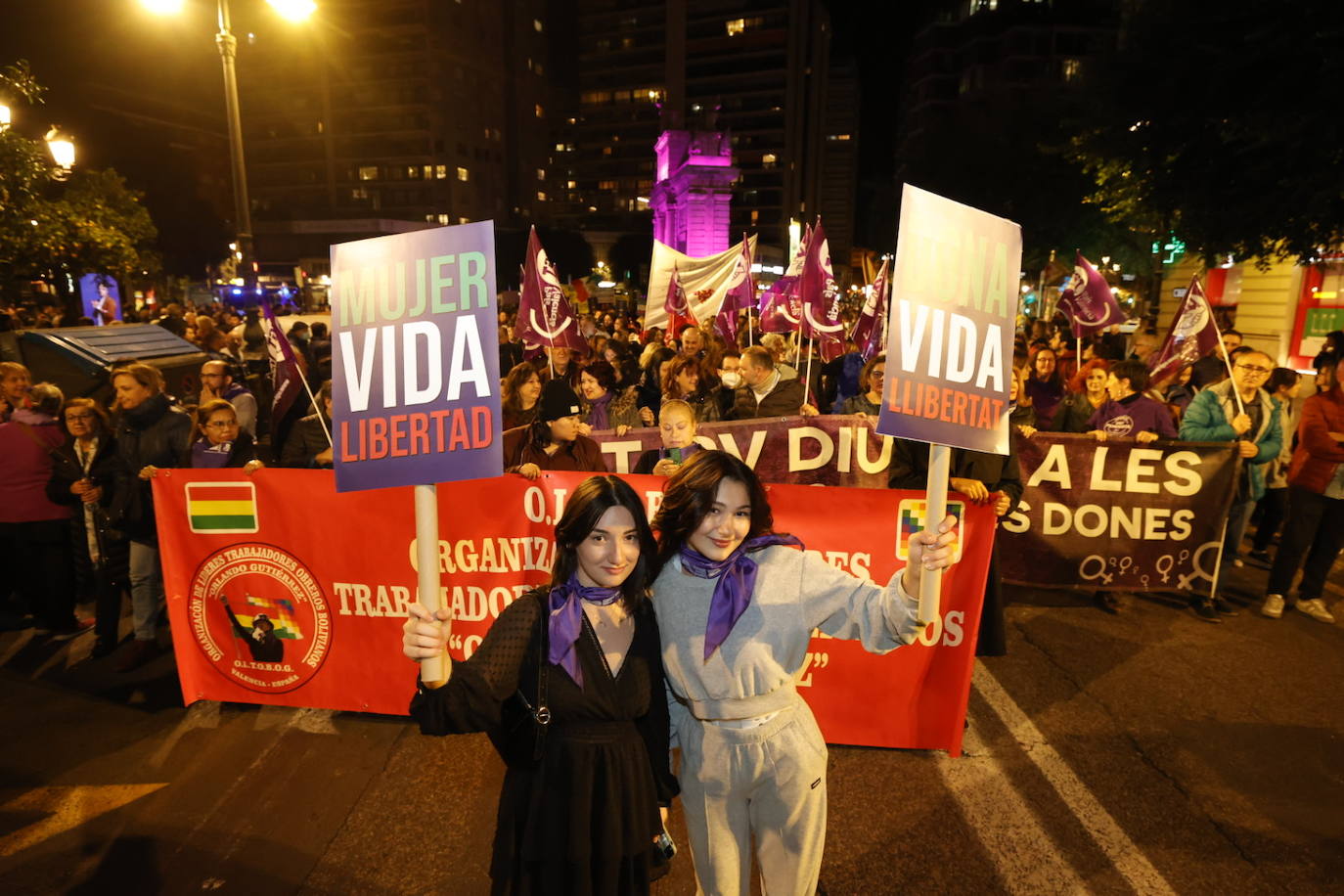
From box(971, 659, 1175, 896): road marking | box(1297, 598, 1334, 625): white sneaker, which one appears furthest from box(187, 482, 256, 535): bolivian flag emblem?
box(1297, 598, 1334, 625): white sneaker

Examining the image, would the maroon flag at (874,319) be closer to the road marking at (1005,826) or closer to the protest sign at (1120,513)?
the protest sign at (1120,513)

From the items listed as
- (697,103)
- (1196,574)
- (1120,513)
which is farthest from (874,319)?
(697,103)

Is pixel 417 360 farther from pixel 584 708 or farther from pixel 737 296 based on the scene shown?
pixel 737 296

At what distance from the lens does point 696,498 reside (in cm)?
233

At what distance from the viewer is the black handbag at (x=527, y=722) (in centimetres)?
215

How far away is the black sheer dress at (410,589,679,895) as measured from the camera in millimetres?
2174

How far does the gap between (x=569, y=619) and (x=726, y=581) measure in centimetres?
46

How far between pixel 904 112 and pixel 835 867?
13068 cm

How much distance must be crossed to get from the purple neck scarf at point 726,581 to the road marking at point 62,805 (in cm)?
331

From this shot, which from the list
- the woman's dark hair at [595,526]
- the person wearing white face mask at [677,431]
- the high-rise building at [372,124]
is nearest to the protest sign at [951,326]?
the woman's dark hair at [595,526]

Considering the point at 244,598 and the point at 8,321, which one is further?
the point at 8,321

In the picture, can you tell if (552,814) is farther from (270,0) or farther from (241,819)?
(270,0)

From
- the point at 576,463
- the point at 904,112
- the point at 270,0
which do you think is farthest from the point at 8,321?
the point at 904,112

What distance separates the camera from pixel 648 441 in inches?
210
